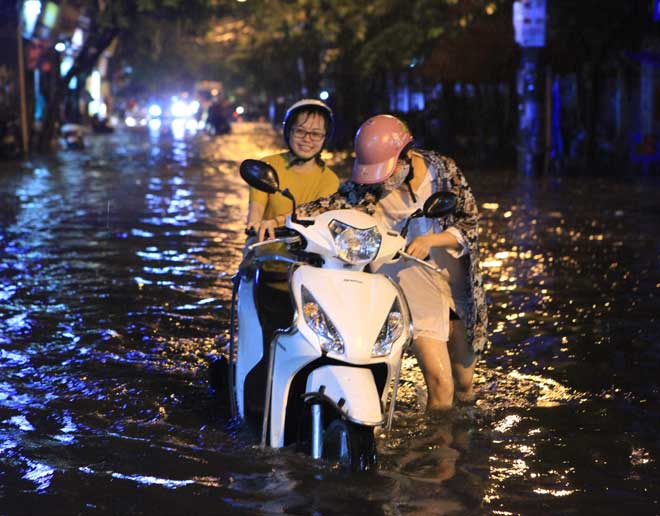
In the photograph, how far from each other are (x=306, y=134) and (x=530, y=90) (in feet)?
66.6

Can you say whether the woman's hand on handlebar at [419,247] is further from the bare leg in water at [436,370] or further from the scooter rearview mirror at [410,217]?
the bare leg in water at [436,370]

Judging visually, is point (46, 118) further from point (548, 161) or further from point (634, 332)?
point (634, 332)

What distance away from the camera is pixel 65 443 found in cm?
552

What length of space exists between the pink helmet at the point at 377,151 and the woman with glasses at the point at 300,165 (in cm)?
45

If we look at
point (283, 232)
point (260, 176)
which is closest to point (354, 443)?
point (283, 232)

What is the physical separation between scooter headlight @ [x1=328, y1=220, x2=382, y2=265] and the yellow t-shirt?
1.12 metres

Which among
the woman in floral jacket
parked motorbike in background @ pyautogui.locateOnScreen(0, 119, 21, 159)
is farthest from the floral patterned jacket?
parked motorbike in background @ pyautogui.locateOnScreen(0, 119, 21, 159)

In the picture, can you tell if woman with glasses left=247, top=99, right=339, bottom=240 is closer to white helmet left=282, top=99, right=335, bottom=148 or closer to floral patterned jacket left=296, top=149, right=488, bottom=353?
white helmet left=282, top=99, right=335, bottom=148

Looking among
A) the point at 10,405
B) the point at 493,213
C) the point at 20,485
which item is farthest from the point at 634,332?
the point at 493,213

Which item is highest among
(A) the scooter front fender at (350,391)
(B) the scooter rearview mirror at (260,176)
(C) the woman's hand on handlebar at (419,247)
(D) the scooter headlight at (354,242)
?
(B) the scooter rearview mirror at (260,176)

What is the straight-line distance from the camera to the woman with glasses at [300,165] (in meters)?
5.76

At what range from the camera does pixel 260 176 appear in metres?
5.05

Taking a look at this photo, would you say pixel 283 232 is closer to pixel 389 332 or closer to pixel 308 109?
pixel 389 332

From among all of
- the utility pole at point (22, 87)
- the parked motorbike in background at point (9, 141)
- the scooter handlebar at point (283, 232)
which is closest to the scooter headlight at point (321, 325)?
the scooter handlebar at point (283, 232)
